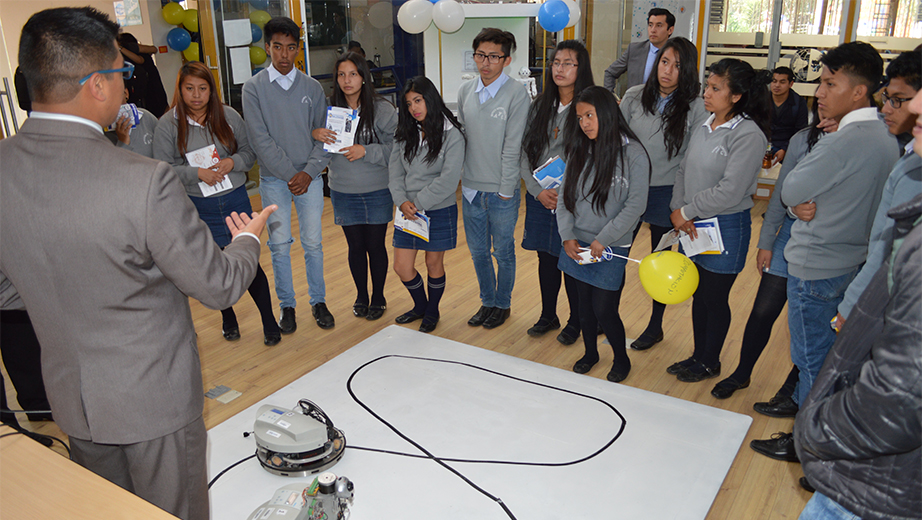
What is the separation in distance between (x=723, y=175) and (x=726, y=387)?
38.5 inches

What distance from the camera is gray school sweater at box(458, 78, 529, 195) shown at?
10.7ft

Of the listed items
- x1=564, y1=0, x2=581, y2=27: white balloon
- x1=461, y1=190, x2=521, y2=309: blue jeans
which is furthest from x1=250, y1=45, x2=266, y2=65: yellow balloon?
x1=461, y1=190, x2=521, y2=309: blue jeans

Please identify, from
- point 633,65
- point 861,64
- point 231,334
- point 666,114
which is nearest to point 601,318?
point 666,114

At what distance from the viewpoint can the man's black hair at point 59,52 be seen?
1238 millimetres

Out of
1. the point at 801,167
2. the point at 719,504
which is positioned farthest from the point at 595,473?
the point at 801,167

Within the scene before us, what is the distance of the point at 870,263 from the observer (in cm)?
174

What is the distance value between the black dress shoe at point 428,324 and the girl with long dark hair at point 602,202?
929 millimetres

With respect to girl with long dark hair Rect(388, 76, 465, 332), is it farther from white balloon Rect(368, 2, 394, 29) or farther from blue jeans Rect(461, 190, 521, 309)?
white balloon Rect(368, 2, 394, 29)

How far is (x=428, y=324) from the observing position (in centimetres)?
358

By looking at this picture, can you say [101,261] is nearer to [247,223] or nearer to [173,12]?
[247,223]

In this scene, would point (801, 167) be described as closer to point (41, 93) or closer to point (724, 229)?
point (724, 229)

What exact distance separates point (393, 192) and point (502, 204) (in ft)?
1.97

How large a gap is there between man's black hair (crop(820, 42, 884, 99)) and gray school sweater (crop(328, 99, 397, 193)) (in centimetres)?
212

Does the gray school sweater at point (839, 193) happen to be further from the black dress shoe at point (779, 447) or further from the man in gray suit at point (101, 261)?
the man in gray suit at point (101, 261)
